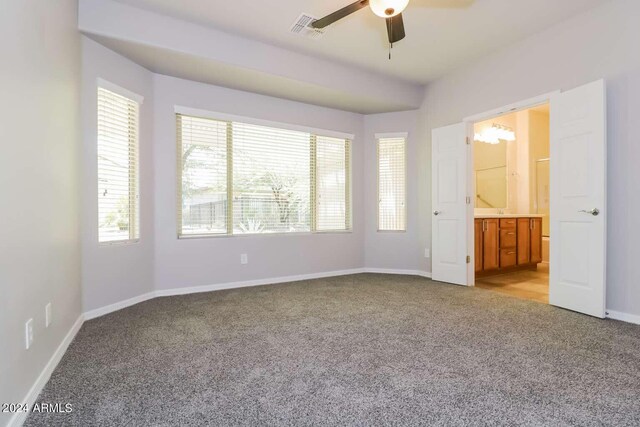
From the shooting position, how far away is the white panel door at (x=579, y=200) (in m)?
2.86

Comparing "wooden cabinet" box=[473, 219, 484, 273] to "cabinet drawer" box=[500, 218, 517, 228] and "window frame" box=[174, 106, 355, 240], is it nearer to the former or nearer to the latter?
"cabinet drawer" box=[500, 218, 517, 228]

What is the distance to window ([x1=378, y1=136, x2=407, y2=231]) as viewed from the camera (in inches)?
200

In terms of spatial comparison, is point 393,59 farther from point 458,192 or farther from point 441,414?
point 441,414

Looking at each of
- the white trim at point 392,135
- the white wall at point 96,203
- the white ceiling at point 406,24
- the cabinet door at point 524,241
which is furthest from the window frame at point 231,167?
the cabinet door at point 524,241

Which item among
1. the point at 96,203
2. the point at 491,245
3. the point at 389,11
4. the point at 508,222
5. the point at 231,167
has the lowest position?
the point at 491,245

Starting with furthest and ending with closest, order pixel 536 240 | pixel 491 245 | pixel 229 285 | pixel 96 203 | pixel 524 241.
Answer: pixel 536 240 < pixel 524 241 < pixel 491 245 < pixel 229 285 < pixel 96 203

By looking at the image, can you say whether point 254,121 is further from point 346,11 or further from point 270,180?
point 346,11

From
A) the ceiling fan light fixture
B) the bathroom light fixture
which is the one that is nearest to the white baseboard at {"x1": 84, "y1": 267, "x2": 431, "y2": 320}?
the bathroom light fixture

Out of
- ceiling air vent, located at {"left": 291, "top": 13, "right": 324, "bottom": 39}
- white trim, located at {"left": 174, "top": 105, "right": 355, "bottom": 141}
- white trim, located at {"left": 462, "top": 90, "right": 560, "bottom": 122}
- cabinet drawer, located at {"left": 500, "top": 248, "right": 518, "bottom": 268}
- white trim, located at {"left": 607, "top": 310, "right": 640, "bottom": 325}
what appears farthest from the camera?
cabinet drawer, located at {"left": 500, "top": 248, "right": 518, "bottom": 268}

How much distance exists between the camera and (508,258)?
16.7 ft

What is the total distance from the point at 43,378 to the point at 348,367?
1.68 metres

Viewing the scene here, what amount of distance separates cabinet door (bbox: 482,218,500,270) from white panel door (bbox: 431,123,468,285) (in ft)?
2.43

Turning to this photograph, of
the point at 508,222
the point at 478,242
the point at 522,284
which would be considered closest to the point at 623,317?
the point at 522,284

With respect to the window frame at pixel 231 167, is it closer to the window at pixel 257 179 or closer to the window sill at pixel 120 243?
the window at pixel 257 179
